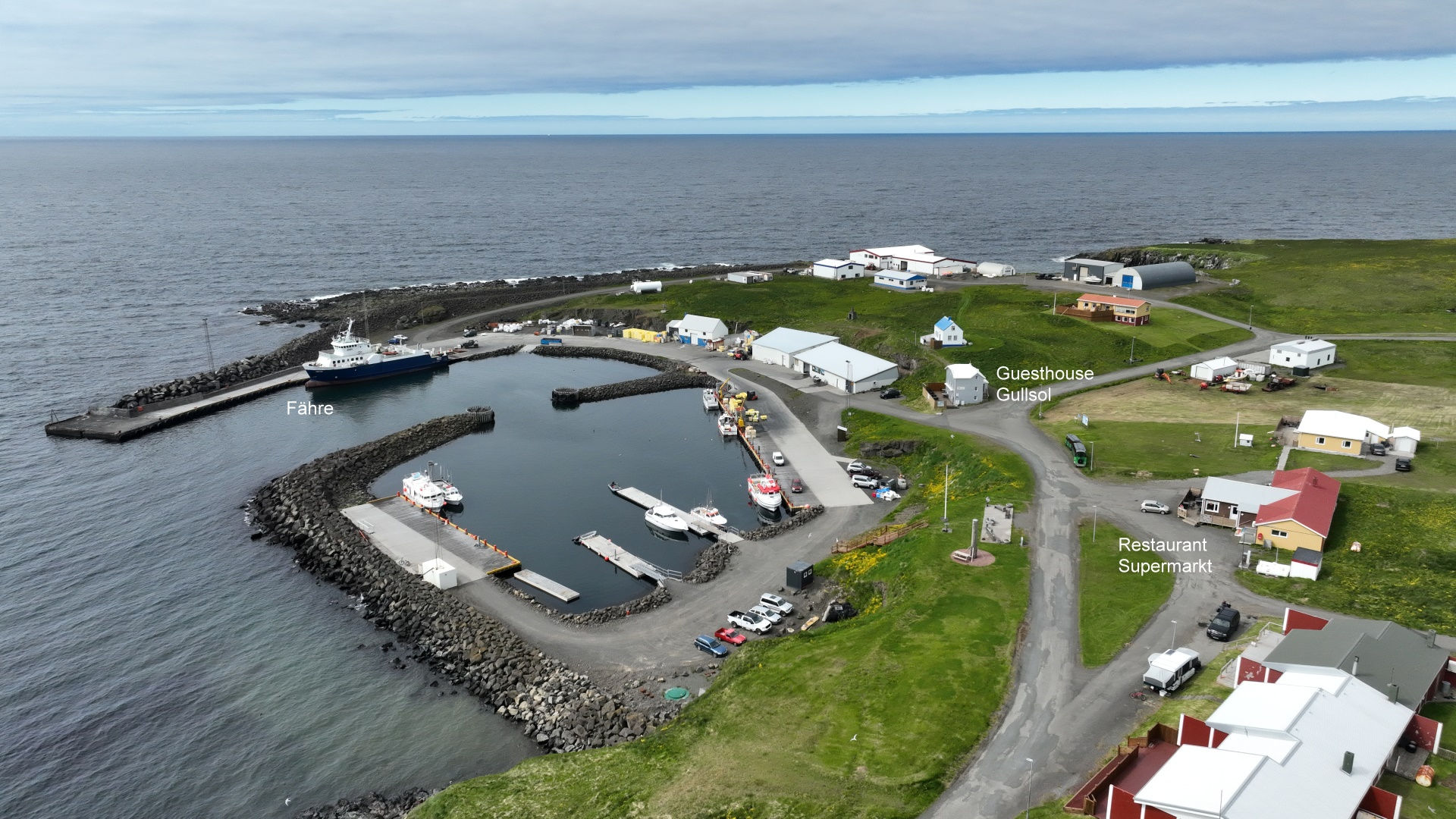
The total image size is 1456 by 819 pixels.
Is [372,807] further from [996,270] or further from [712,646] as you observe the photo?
[996,270]

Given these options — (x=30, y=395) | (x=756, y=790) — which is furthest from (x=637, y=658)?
(x=30, y=395)

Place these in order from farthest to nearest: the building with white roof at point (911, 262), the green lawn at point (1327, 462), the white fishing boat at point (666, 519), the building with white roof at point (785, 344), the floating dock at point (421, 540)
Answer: the building with white roof at point (911, 262), the building with white roof at point (785, 344), the white fishing boat at point (666, 519), the green lawn at point (1327, 462), the floating dock at point (421, 540)

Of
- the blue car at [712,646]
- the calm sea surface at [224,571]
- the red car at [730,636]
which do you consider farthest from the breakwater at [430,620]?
the red car at [730,636]

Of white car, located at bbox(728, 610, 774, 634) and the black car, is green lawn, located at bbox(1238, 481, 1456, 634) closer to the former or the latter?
the black car

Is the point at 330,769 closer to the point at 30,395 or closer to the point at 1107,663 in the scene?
the point at 1107,663

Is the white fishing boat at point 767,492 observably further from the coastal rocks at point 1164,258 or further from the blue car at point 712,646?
the coastal rocks at point 1164,258

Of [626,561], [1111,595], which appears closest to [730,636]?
[626,561]
